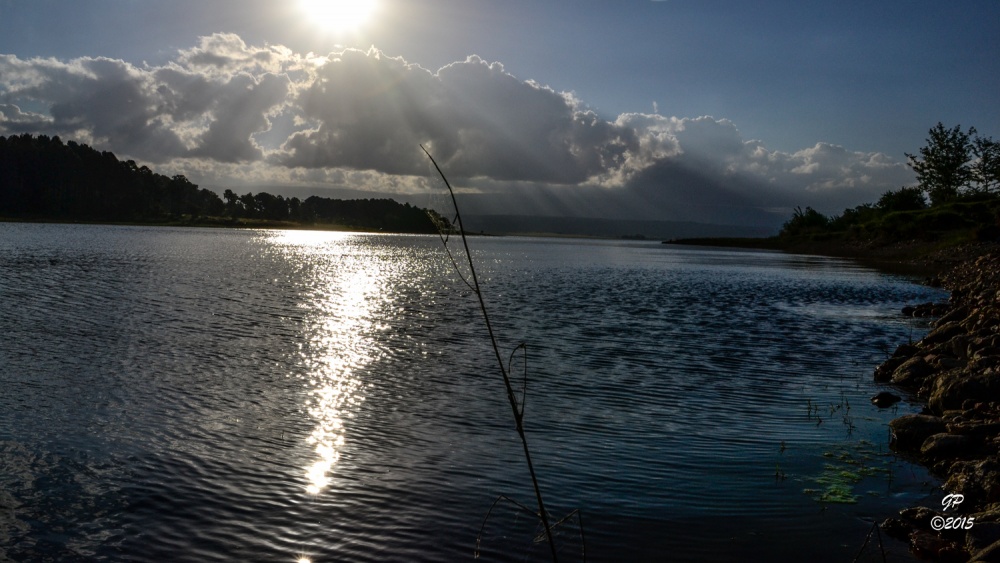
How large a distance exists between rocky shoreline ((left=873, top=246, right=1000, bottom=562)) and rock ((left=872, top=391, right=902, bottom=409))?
0.08 meters

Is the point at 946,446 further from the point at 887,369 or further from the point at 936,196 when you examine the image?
the point at 936,196

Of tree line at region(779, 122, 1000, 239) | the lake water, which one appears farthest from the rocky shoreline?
tree line at region(779, 122, 1000, 239)

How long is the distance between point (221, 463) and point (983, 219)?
125 m

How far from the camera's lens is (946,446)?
14.4m

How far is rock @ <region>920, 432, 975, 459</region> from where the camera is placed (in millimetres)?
14117

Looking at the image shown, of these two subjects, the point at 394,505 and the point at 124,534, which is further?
the point at 394,505

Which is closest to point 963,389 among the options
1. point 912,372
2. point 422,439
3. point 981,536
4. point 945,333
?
point 912,372

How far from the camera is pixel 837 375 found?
24828 mm

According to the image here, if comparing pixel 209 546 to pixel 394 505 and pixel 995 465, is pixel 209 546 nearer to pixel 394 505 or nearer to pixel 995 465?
pixel 394 505

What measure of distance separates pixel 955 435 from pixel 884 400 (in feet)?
19.8

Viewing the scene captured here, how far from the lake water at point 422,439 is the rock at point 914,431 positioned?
0.36 metres

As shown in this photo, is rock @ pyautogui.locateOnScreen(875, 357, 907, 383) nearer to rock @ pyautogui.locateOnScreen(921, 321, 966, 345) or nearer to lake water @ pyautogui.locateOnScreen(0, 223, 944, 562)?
lake water @ pyautogui.locateOnScreen(0, 223, 944, 562)

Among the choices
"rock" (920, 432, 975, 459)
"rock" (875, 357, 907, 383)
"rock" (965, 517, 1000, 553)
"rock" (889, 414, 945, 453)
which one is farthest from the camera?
"rock" (875, 357, 907, 383)

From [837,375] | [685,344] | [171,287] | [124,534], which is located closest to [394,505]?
[124,534]
